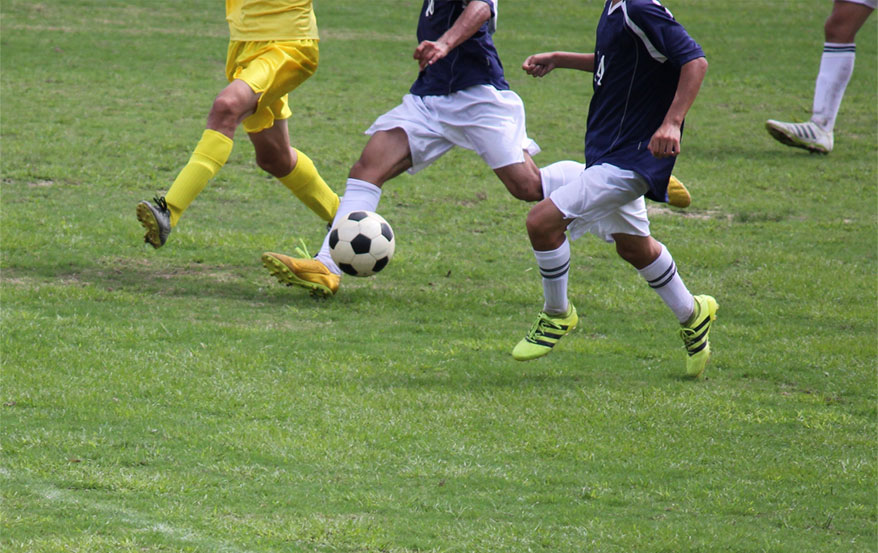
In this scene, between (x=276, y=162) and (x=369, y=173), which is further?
(x=276, y=162)

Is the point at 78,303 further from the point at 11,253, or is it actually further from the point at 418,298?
the point at 418,298

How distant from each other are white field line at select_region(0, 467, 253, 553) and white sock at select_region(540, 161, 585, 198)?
3337mm

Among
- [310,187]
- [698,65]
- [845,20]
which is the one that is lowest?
[310,187]

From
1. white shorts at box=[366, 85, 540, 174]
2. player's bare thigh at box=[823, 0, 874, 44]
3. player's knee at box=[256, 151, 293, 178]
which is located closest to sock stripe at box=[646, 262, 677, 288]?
white shorts at box=[366, 85, 540, 174]

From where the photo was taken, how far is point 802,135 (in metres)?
10.6

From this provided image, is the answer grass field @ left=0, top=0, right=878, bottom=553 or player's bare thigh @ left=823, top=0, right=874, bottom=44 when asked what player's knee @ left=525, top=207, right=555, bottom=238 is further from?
player's bare thigh @ left=823, top=0, right=874, bottom=44

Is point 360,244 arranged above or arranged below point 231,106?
below

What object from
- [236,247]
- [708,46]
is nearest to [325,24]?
[708,46]

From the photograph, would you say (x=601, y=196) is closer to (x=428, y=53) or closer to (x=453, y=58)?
(x=428, y=53)

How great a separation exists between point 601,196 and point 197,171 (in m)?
2.20

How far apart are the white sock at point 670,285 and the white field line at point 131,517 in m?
2.72

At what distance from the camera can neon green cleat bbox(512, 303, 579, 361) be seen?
5328 mm

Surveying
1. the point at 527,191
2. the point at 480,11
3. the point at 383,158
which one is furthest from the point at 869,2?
the point at 383,158

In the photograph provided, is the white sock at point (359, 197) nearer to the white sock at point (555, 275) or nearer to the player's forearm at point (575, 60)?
the white sock at point (555, 275)
